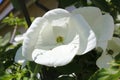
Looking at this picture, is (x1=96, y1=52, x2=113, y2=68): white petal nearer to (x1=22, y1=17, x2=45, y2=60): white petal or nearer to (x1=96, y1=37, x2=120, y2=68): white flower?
(x1=96, y1=37, x2=120, y2=68): white flower

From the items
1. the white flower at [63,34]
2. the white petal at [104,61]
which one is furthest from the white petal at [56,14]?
the white petal at [104,61]

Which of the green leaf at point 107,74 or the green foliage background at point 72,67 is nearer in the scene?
the green leaf at point 107,74

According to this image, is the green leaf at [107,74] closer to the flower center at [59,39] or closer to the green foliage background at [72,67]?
the green foliage background at [72,67]

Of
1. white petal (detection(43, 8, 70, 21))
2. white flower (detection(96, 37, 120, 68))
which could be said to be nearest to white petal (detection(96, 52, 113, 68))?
white flower (detection(96, 37, 120, 68))

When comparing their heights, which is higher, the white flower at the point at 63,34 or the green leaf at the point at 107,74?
the white flower at the point at 63,34

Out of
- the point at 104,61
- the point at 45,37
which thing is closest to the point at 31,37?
the point at 45,37

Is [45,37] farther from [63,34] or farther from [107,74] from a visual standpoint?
[107,74]
